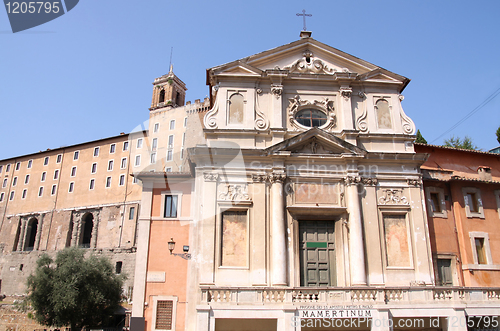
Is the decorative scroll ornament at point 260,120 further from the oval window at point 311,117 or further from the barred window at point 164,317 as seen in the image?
the barred window at point 164,317

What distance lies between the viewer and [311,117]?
62.8 ft

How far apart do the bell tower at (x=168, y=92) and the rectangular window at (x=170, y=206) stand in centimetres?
5525

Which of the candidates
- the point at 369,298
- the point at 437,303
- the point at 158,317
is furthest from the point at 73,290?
the point at 437,303

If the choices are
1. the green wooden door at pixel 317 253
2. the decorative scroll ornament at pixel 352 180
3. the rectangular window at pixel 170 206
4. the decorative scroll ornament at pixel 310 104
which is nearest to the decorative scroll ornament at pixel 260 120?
the decorative scroll ornament at pixel 310 104

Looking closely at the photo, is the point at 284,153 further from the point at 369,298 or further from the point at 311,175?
the point at 369,298

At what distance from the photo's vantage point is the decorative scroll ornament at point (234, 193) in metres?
17.2

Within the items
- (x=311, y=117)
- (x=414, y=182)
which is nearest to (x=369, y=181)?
(x=414, y=182)

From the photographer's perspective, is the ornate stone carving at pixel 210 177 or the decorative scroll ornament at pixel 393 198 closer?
the ornate stone carving at pixel 210 177

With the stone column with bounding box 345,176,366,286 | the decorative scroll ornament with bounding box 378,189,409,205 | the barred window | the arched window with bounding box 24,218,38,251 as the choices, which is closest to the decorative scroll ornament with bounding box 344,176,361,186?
the stone column with bounding box 345,176,366,286

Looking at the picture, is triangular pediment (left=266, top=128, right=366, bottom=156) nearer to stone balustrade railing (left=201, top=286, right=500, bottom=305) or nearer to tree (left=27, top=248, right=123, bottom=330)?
stone balustrade railing (left=201, top=286, right=500, bottom=305)

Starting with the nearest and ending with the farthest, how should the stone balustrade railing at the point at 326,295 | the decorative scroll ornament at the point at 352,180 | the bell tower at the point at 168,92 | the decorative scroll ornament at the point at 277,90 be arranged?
1. the stone balustrade railing at the point at 326,295
2. the decorative scroll ornament at the point at 352,180
3. the decorative scroll ornament at the point at 277,90
4. the bell tower at the point at 168,92

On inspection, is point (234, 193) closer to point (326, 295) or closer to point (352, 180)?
point (352, 180)

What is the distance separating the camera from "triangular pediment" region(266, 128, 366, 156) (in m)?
17.6

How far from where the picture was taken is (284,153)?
57.3 ft
